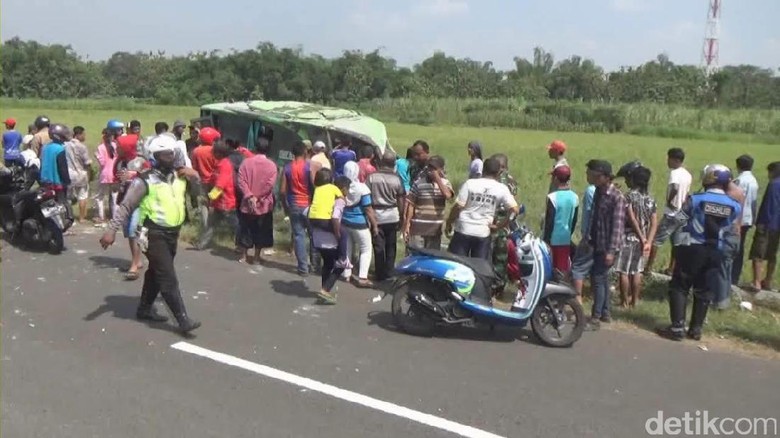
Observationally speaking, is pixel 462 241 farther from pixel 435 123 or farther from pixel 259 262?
pixel 435 123

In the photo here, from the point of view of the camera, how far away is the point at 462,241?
7.70 metres

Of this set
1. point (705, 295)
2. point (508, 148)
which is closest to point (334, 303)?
point (705, 295)

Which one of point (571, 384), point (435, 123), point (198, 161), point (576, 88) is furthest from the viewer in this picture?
point (576, 88)

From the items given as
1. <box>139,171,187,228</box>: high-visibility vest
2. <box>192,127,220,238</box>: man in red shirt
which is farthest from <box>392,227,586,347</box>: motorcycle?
<box>192,127,220,238</box>: man in red shirt

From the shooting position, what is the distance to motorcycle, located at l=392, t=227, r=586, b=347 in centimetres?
672

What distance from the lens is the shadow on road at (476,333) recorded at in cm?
686

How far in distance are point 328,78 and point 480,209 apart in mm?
64288

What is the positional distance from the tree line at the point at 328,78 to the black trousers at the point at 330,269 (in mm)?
53098

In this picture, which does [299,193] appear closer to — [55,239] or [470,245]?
[470,245]

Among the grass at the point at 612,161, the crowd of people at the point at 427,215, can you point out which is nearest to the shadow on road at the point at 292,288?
the crowd of people at the point at 427,215

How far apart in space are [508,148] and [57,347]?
22547 millimetres

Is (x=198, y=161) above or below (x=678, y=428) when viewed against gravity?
above

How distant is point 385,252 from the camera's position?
888 centimetres

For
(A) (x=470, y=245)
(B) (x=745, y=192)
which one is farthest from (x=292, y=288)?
(B) (x=745, y=192)
